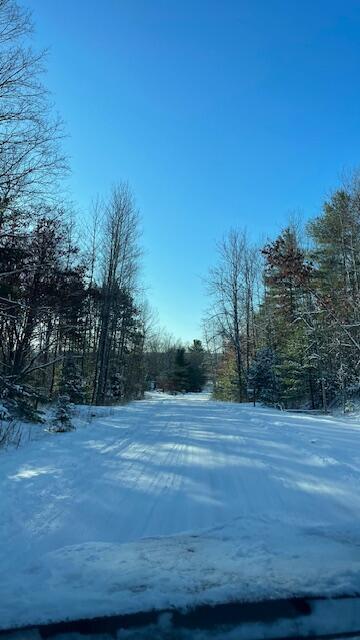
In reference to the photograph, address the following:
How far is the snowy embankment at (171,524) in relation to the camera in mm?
2686

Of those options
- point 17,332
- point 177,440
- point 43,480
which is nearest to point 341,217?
point 17,332

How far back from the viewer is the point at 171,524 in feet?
14.7

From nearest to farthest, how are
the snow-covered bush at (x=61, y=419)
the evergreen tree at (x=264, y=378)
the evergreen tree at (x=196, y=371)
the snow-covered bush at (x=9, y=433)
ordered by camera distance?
the snow-covered bush at (x=9, y=433), the snow-covered bush at (x=61, y=419), the evergreen tree at (x=264, y=378), the evergreen tree at (x=196, y=371)

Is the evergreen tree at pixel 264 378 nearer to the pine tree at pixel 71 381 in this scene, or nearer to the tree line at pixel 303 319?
the tree line at pixel 303 319

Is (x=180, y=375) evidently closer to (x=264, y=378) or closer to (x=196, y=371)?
(x=196, y=371)

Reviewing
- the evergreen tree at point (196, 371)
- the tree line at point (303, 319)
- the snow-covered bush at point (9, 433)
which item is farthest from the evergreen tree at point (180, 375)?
the snow-covered bush at point (9, 433)

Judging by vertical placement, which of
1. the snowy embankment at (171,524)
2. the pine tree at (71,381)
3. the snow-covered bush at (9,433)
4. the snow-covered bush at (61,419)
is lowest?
the snowy embankment at (171,524)

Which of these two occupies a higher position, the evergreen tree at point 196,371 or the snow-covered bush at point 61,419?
the evergreen tree at point 196,371

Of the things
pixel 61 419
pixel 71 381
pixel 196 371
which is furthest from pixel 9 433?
pixel 196 371

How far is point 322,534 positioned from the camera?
13.3ft

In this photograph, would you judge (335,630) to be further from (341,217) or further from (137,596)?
(341,217)

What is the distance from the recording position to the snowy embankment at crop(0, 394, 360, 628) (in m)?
2.69

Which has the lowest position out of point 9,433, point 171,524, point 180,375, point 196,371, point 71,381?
point 171,524

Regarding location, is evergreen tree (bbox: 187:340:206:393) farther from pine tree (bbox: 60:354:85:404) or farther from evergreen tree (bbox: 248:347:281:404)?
pine tree (bbox: 60:354:85:404)
